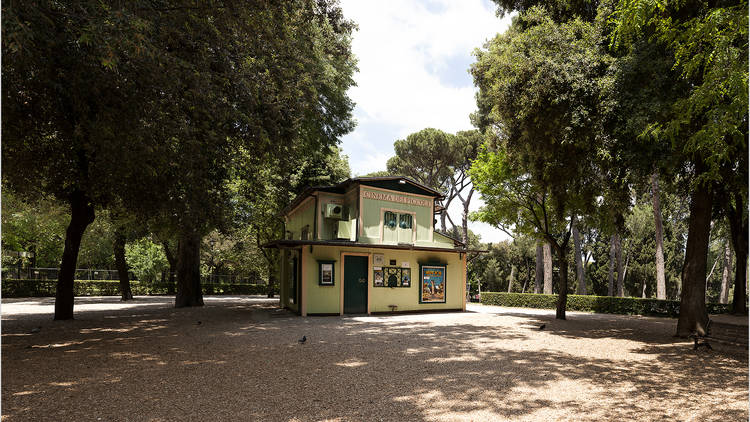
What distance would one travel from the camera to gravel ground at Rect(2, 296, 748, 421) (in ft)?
16.2

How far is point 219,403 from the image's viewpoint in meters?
5.14

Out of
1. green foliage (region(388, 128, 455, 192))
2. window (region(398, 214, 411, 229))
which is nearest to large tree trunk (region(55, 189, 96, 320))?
window (region(398, 214, 411, 229))

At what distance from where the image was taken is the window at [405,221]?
1850cm

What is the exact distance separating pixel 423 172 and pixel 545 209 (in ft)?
64.7

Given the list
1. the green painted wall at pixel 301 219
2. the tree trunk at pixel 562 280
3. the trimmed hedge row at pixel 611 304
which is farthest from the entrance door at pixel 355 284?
the trimmed hedge row at pixel 611 304

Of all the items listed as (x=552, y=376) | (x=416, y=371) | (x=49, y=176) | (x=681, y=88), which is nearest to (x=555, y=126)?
(x=681, y=88)

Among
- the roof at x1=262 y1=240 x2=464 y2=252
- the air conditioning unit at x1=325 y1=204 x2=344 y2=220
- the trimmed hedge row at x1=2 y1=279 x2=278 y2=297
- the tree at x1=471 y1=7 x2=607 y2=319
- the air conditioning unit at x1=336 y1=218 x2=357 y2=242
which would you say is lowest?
the trimmed hedge row at x1=2 y1=279 x2=278 y2=297

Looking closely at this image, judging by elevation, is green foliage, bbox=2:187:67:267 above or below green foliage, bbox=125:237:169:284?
above

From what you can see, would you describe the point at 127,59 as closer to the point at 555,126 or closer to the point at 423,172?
the point at 555,126

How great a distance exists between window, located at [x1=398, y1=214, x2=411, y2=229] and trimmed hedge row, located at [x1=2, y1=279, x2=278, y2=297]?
79.8 ft

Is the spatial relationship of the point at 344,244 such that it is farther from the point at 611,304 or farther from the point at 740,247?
the point at 740,247

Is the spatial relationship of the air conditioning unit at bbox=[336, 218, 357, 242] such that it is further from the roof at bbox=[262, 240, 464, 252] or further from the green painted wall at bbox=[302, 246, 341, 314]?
the green painted wall at bbox=[302, 246, 341, 314]

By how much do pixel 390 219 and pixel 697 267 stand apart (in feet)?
36.0

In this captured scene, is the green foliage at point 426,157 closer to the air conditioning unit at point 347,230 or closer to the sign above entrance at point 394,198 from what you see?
Answer: the sign above entrance at point 394,198
